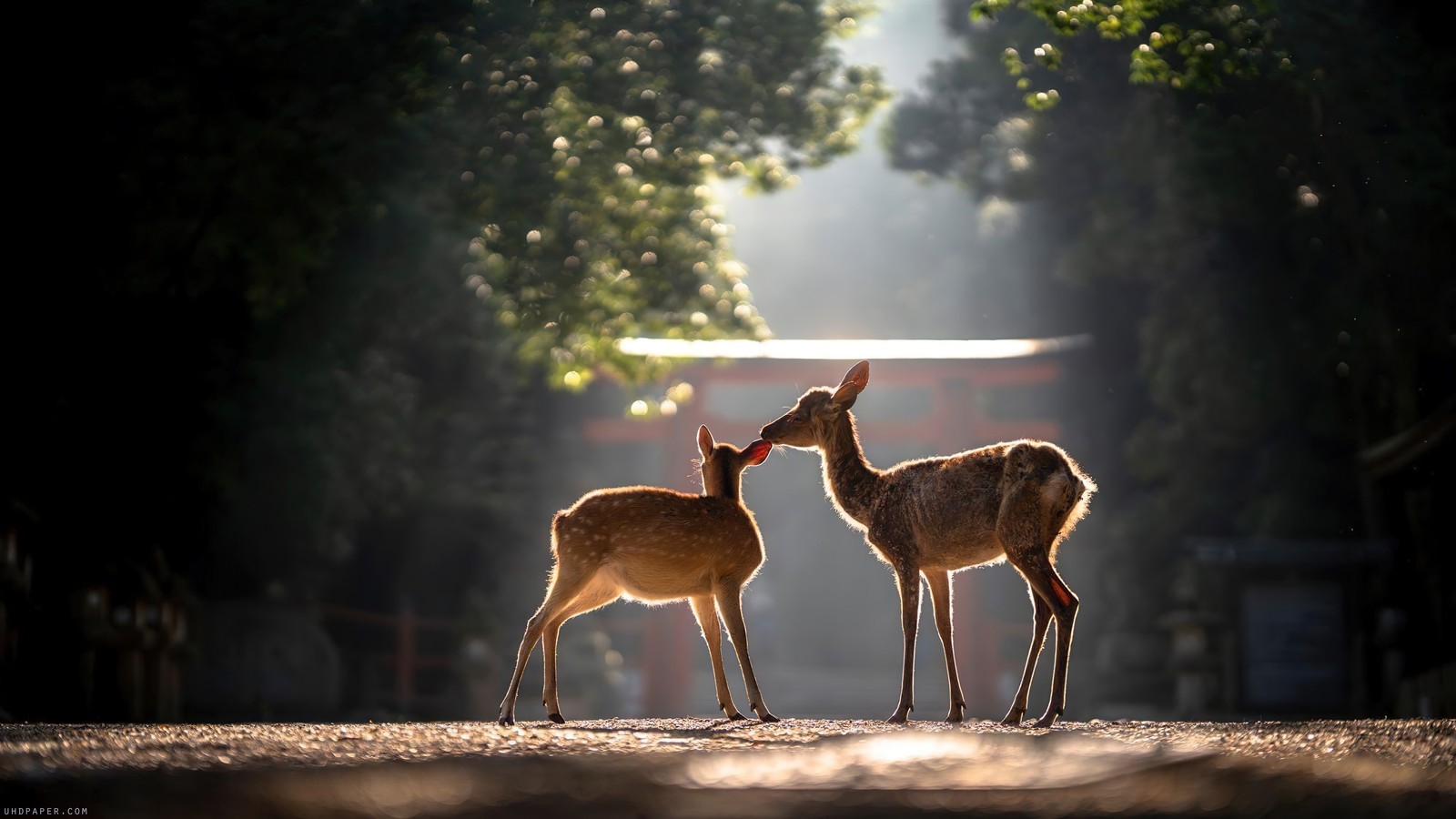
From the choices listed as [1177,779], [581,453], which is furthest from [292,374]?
[1177,779]

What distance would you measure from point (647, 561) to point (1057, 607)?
1.93 meters

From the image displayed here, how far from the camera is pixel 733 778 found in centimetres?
408

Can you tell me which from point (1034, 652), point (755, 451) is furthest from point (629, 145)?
point (1034, 652)

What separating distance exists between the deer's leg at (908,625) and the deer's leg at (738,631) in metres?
0.62

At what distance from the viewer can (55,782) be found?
4.12m

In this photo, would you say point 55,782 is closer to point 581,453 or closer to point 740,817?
point 740,817

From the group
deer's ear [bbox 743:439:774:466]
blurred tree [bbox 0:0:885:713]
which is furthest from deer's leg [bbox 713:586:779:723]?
blurred tree [bbox 0:0:885:713]

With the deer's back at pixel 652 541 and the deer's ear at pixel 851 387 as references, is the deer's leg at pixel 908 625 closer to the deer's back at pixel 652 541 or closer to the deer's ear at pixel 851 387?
the deer's back at pixel 652 541

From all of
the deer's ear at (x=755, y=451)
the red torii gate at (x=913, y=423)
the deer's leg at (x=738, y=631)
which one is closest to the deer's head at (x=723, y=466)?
the deer's ear at (x=755, y=451)

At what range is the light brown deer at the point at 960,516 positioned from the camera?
7297 mm

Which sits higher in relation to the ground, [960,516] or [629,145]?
[629,145]

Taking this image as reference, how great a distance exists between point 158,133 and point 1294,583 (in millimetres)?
13868

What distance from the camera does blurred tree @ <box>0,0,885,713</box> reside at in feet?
40.0

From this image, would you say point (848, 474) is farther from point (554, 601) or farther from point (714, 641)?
point (554, 601)
